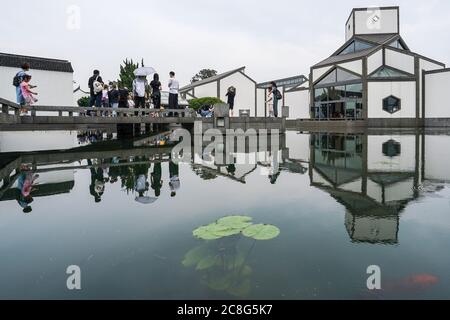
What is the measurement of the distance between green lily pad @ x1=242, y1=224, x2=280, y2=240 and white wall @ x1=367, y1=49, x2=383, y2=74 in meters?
34.1

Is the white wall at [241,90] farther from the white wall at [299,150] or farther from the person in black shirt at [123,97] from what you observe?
the white wall at [299,150]

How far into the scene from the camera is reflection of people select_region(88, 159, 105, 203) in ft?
15.2

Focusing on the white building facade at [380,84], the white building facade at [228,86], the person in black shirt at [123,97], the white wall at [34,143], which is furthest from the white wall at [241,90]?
the white wall at [34,143]

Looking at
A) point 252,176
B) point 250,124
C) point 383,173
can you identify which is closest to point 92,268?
point 252,176

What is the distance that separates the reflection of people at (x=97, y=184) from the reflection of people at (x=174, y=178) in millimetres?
979

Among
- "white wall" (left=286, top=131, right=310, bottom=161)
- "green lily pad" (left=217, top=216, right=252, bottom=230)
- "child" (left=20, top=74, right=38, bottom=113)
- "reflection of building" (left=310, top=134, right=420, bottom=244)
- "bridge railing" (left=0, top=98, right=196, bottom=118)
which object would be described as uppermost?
"child" (left=20, top=74, right=38, bottom=113)

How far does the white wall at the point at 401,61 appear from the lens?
33469 millimetres

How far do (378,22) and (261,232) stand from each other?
43.4m

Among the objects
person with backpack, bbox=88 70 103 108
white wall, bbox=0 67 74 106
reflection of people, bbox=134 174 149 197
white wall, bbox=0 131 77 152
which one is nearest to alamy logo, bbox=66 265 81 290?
reflection of people, bbox=134 174 149 197

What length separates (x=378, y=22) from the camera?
3916 centimetres

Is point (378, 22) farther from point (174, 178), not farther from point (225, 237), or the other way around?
point (225, 237)

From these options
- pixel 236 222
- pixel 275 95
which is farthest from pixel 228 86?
pixel 236 222

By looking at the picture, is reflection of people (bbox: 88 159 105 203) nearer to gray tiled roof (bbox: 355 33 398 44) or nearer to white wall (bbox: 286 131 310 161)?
white wall (bbox: 286 131 310 161)
